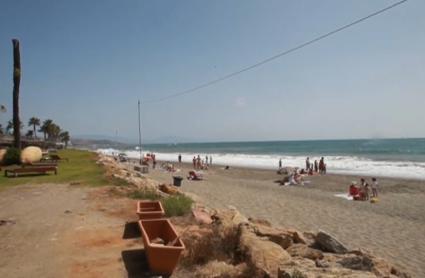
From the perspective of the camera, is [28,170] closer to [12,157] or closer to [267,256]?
[12,157]

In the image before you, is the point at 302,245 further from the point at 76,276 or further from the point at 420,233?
the point at 420,233

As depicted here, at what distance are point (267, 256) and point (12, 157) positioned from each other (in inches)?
866

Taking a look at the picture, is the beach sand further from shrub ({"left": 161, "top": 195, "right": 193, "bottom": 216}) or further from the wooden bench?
the wooden bench

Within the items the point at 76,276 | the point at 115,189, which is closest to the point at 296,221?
the point at 115,189

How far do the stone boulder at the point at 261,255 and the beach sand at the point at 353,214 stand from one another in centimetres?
407

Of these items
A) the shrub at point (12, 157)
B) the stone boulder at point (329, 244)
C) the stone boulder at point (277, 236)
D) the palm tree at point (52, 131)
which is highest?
the palm tree at point (52, 131)

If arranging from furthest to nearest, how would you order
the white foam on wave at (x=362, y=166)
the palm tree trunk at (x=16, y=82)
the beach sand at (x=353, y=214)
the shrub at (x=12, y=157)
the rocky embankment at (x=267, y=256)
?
the white foam on wave at (x=362, y=166) → the palm tree trunk at (x=16, y=82) → the shrub at (x=12, y=157) → the beach sand at (x=353, y=214) → the rocky embankment at (x=267, y=256)

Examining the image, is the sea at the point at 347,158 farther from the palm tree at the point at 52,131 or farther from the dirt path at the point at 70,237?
the dirt path at the point at 70,237

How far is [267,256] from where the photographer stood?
542 cm

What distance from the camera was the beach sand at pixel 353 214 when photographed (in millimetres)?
10141

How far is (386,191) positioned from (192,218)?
55.6ft

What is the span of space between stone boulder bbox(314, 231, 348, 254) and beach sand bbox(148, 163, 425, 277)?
2.34 metres

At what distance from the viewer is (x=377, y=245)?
10297 millimetres

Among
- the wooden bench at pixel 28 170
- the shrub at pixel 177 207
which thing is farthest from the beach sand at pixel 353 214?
the wooden bench at pixel 28 170
